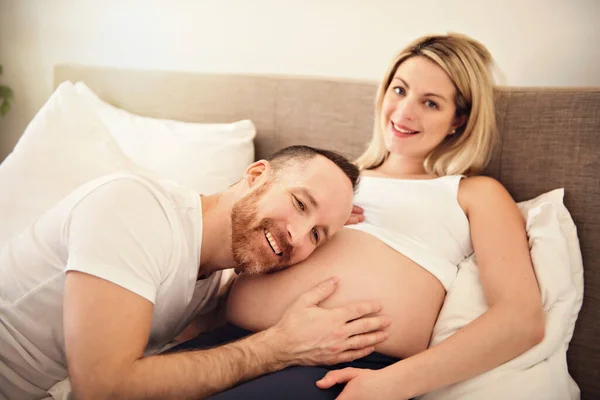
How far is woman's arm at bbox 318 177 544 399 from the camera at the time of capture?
1045mm

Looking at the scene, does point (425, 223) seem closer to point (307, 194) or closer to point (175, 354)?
point (307, 194)

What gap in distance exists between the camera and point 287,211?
1.13 meters

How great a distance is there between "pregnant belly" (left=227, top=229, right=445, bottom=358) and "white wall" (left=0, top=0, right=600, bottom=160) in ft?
2.47

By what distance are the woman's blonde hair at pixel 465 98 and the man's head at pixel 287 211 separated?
40 cm

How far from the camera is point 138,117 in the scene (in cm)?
198

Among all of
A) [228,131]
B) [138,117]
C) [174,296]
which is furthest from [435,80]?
[138,117]

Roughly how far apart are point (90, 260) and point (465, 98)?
3.39 feet

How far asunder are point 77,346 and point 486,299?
0.85m

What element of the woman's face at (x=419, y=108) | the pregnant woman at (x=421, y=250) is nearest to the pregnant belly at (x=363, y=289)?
the pregnant woman at (x=421, y=250)

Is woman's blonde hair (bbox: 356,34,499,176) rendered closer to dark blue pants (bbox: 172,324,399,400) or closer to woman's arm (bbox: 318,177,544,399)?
woman's arm (bbox: 318,177,544,399)

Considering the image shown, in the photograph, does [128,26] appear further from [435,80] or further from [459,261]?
[459,261]

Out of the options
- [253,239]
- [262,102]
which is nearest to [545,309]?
[253,239]

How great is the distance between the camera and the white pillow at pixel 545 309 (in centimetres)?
108

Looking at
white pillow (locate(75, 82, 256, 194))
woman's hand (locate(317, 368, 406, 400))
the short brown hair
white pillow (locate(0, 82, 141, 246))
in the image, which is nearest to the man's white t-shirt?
the short brown hair
